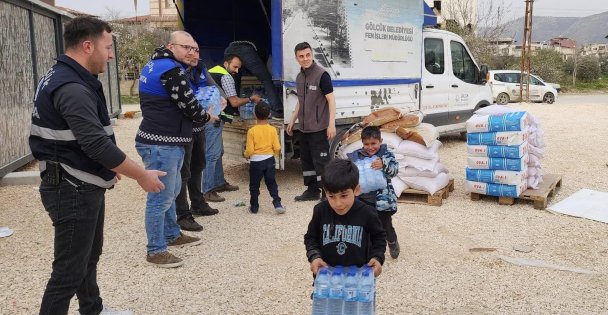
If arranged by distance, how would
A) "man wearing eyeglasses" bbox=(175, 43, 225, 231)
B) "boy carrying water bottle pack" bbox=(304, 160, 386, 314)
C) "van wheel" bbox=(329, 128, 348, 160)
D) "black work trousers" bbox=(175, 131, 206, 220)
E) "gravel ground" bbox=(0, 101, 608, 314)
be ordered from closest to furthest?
1. "boy carrying water bottle pack" bbox=(304, 160, 386, 314)
2. "gravel ground" bbox=(0, 101, 608, 314)
3. "man wearing eyeglasses" bbox=(175, 43, 225, 231)
4. "black work trousers" bbox=(175, 131, 206, 220)
5. "van wheel" bbox=(329, 128, 348, 160)

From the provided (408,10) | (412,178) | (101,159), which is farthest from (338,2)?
(101,159)

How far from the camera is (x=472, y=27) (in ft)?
112

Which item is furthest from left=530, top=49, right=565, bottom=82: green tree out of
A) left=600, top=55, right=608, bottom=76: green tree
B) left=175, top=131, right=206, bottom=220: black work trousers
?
left=175, top=131, right=206, bottom=220: black work trousers

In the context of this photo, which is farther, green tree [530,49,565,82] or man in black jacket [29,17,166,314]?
green tree [530,49,565,82]

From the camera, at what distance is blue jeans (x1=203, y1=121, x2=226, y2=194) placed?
6043 mm

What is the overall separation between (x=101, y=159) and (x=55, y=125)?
283mm

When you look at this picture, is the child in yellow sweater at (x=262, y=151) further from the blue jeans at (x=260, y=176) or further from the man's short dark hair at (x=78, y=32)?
the man's short dark hair at (x=78, y=32)

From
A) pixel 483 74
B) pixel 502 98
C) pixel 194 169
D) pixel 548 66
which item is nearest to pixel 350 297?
pixel 194 169

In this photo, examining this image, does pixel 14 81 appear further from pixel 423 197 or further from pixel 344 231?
pixel 344 231

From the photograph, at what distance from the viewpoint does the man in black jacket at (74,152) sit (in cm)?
255

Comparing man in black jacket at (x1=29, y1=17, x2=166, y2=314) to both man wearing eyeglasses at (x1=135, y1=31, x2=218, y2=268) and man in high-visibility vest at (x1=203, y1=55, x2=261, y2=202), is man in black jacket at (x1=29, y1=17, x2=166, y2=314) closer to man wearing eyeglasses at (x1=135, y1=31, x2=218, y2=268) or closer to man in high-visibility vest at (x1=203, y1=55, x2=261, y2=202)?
man wearing eyeglasses at (x1=135, y1=31, x2=218, y2=268)

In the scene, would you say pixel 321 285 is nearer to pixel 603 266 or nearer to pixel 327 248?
pixel 327 248

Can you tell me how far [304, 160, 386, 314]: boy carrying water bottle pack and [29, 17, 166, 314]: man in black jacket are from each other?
915 millimetres

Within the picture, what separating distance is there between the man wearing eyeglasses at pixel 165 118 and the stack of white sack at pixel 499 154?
3369 millimetres
